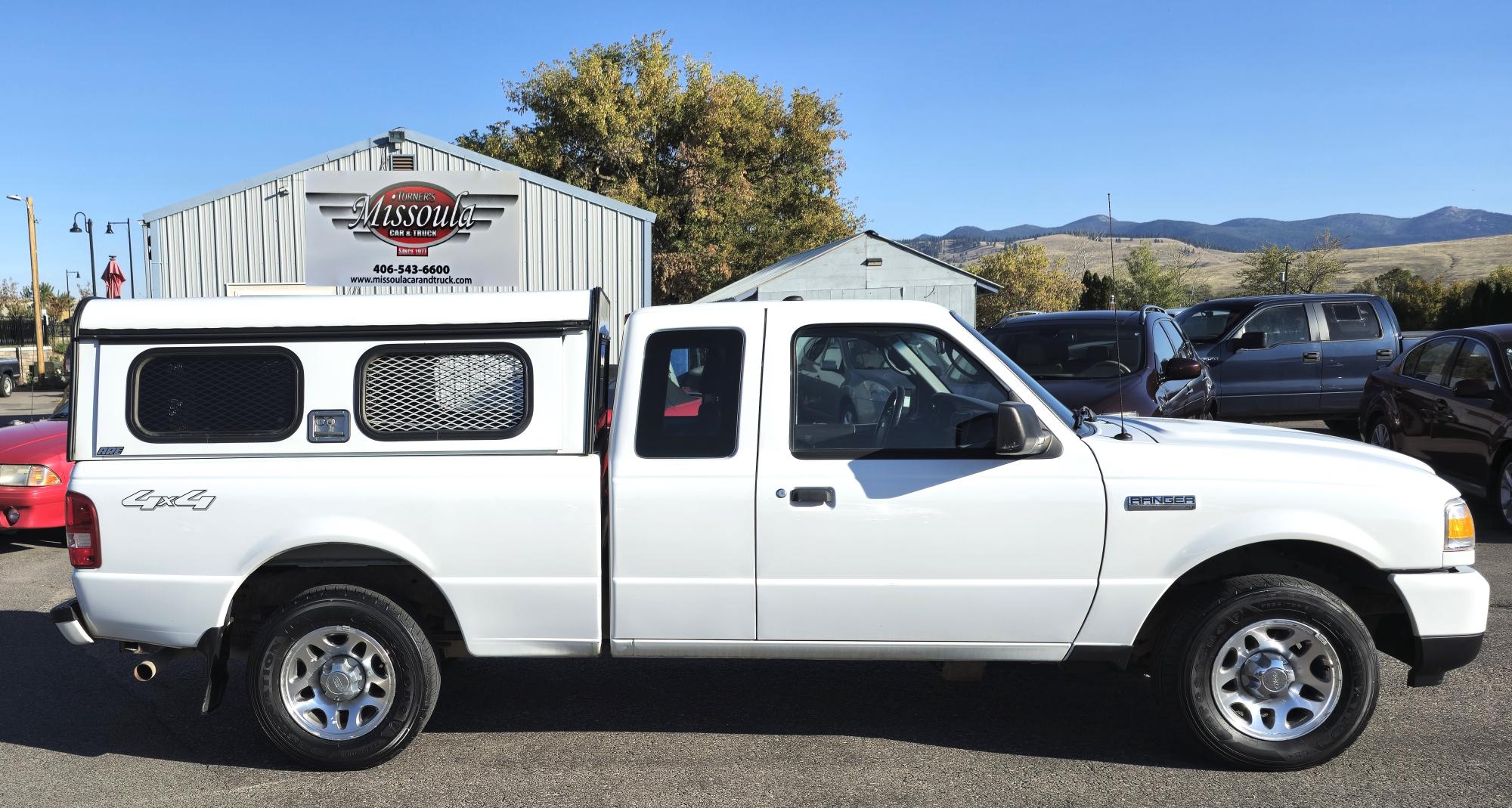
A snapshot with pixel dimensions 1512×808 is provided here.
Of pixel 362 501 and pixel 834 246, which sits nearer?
pixel 362 501

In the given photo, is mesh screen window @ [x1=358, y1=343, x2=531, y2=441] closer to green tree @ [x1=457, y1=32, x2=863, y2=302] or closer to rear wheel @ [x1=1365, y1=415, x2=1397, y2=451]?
rear wheel @ [x1=1365, y1=415, x2=1397, y2=451]

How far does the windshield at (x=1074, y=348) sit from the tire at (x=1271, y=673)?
219 inches

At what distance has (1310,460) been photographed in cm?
427

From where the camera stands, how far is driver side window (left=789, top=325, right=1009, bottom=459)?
4379 millimetres

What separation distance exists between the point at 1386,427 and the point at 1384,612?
7170mm

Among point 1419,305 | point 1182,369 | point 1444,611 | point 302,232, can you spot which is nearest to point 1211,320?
point 1182,369

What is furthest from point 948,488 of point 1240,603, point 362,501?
point 362,501

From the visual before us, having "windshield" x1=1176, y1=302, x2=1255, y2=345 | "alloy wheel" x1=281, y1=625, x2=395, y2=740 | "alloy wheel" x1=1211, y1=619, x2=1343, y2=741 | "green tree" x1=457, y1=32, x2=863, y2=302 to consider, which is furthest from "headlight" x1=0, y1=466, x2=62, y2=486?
"green tree" x1=457, y1=32, x2=863, y2=302

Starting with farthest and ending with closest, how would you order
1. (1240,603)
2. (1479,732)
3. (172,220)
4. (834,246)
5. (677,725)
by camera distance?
(834,246)
(172,220)
(677,725)
(1479,732)
(1240,603)

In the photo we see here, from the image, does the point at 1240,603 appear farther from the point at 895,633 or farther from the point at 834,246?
the point at 834,246

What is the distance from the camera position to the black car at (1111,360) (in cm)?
933

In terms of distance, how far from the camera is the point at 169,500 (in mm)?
4367

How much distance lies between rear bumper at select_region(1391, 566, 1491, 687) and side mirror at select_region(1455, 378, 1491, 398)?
533cm

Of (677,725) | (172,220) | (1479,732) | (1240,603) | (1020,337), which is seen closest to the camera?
(1240,603)
